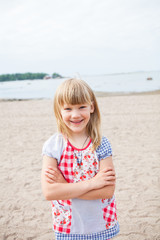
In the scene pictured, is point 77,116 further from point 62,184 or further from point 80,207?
point 80,207

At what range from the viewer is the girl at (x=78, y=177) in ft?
5.80

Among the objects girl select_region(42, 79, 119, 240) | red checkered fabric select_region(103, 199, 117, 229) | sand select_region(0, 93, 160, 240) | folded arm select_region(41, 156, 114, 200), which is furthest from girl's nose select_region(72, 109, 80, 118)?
sand select_region(0, 93, 160, 240)

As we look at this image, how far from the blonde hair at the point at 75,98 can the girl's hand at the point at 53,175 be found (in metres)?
0.32

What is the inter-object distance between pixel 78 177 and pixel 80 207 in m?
0.24

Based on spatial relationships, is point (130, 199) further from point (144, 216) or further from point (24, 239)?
point (24, 239)

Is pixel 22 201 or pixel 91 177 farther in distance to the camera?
pixel 22 201

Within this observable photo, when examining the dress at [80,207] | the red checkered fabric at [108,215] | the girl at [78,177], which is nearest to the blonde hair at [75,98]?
the girl at [78,177]

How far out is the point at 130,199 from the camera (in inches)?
173

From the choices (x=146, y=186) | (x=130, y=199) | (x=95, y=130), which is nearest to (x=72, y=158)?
(x=95, y=130)

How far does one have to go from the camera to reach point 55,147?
184 cm

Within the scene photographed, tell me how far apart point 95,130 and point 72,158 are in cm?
32

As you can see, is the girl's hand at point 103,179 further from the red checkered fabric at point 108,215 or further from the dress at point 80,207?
the red checkered fabric at point 108,215

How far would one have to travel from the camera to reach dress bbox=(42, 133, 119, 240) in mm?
1812

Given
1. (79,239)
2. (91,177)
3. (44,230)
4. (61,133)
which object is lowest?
(44,230)
